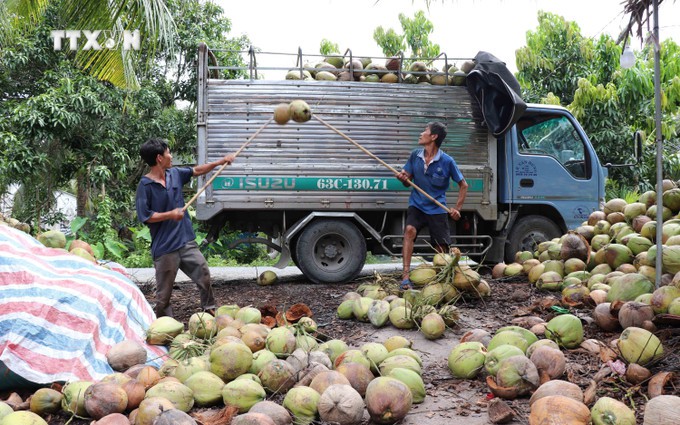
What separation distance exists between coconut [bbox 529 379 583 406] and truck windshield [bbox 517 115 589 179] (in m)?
5.86

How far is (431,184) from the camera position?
6391 millimetres

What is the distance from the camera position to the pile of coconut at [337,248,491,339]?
4.74 meters

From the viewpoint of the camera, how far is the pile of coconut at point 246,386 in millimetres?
2848

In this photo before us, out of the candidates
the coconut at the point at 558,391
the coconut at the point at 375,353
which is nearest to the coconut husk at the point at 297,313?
the coconut at the point at 375,353

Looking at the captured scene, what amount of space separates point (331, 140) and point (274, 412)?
5.28 metres

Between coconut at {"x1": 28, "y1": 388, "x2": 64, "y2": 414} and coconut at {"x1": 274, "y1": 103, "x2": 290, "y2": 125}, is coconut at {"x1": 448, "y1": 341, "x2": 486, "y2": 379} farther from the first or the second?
coconut at {"x1": 274, "y1": 103, "x2": 290, "y2": 125}

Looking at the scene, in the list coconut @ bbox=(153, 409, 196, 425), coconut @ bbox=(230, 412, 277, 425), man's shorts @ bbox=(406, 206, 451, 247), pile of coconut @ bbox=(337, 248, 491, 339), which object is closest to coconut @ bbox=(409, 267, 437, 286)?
pile of coconut @ bbox=(337, 248, 491, 339)

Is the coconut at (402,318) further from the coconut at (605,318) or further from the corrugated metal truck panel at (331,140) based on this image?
the corrugated metal truck panel at (331,140)

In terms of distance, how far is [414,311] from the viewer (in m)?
4.79

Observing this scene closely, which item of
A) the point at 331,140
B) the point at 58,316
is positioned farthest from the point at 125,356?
the point at 331,140

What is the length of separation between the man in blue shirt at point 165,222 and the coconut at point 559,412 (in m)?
3.34

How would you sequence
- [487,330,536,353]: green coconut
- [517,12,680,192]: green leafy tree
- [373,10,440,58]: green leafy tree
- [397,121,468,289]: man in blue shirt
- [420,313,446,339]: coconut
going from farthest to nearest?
[373,10,440,58]: green leafy tree, [517,12,680,192]: green leafy tree, [397,121,468,289]: man in blue shirt, [420,313,446,339]: coconut, [487,330,536,353]: green coconut

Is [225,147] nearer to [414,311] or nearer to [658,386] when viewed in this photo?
[414,311]

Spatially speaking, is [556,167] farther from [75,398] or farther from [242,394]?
[75,398]
